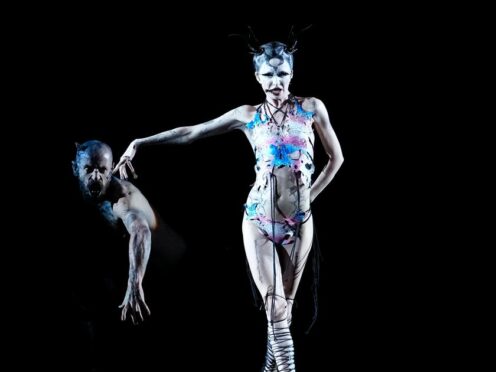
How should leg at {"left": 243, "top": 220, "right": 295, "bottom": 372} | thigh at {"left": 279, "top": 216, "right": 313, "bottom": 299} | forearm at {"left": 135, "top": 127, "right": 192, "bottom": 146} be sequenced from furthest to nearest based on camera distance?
forearm at {"left": 135, "top": 127, "right": 192, "bottom": 146}, thigh at {"left": 279, "top": 216, "right": 313, "bottom": 299}, leg at {"left": 243, "top": 220, "right": 295, "bottom": 372}

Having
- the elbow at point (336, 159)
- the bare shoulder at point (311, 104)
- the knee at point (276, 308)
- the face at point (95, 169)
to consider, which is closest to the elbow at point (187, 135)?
the face at point (95, 169)

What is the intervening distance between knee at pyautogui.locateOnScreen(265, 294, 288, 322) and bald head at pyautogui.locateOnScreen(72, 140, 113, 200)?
0.93 m

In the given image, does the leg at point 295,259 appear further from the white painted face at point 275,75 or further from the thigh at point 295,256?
the white painted face at point 275,75

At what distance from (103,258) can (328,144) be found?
1205mm

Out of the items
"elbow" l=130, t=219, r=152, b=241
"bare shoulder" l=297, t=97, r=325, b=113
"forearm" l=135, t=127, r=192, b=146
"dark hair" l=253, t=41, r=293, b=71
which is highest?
"dark hair" l=253, t=41, r=293, b=71

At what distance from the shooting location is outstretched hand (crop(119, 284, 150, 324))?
3266mm

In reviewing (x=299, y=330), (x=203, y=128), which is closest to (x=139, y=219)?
(x=203, y=128)

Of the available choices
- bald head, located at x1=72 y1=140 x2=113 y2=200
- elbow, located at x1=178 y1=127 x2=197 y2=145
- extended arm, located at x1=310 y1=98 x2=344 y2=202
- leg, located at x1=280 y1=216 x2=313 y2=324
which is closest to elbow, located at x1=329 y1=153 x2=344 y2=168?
extended arm, located at x1=310 y1=98 x2=344 y2=202

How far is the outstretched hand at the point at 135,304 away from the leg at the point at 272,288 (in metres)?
0.50

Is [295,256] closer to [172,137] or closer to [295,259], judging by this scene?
[295,259]

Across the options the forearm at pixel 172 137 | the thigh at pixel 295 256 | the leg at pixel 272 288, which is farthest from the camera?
the forearm at pixel 172 137

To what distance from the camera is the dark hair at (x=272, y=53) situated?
3.14 metres

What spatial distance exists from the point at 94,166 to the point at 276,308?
3.42 feet

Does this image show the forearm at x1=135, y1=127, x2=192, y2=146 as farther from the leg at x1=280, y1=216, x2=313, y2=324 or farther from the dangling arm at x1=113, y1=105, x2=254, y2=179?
the leg at x1=280, y1=216, x2=313, y2=324
